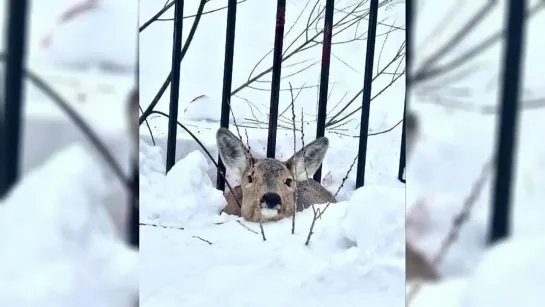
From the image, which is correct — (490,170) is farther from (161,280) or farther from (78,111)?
(78,111)

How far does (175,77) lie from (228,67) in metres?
0.12

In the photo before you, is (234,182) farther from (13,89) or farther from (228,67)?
(13,89)

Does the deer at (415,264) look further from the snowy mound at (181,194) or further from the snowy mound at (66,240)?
the snowy mound at (66,240)

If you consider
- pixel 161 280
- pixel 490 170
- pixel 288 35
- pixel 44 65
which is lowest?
pixel 161 280

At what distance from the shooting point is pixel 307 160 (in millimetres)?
1365

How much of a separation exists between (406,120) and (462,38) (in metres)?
0.21

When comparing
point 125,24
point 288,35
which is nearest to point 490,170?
point 288,35

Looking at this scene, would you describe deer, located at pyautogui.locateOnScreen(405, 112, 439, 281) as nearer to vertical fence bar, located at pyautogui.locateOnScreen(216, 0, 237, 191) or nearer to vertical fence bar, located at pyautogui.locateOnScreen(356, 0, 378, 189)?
vertical fence bar, located at pyautogui.locateOnScreen(356, 0, 378, 189)

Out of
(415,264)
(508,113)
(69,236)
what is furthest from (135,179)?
(508,113)

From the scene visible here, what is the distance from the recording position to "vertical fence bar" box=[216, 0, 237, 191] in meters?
1.35

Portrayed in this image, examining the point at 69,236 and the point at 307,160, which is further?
the point at 307,160

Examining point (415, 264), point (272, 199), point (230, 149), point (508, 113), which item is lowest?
point (415, 264)

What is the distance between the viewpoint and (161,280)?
126 cm

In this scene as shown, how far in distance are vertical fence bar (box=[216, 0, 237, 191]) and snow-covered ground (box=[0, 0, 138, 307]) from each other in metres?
0.20
